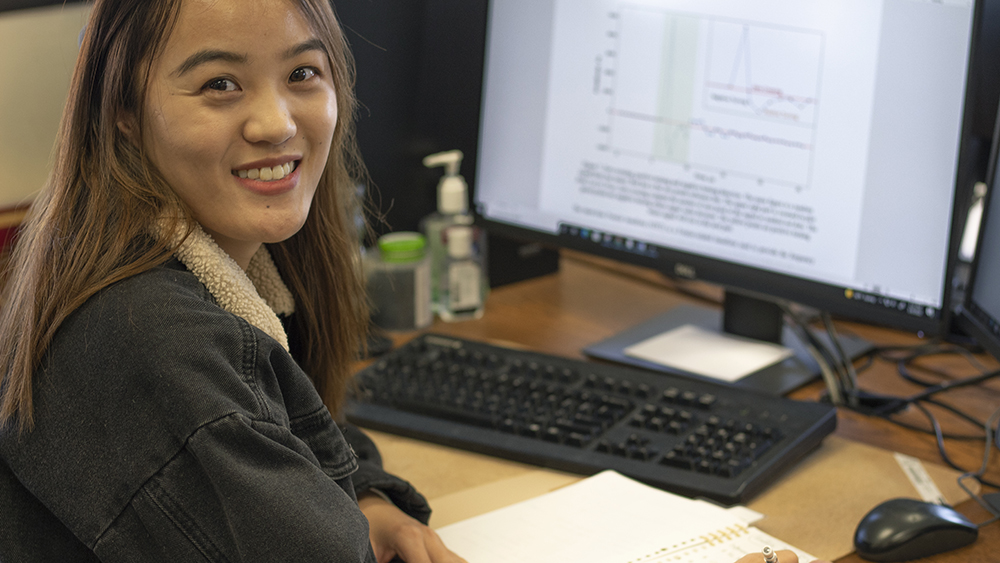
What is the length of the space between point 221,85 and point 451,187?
0.63m

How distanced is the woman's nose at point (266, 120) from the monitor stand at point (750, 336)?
22.9 inches

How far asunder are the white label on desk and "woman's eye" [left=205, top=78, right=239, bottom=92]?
66 centimetres

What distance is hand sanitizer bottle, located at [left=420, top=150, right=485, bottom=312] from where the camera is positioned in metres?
1.28

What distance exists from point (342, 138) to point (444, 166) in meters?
0.56

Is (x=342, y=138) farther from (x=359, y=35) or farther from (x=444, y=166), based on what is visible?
(x=444, y=166)

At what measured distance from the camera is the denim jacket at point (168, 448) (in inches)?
22.9

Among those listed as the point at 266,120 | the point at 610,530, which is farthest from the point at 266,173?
the point at 610,530

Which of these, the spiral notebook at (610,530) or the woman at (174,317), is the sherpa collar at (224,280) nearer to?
the woman at (174,317)

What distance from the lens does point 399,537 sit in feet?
2.55

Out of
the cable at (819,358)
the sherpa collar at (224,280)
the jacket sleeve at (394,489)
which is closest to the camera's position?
the sherpa collar at (224,280)

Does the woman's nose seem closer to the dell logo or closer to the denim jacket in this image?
the denim jacket

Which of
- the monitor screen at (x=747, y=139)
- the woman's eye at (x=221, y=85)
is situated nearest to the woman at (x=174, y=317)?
the woman's eye at (x=221, y=85)

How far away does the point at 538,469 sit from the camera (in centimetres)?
91

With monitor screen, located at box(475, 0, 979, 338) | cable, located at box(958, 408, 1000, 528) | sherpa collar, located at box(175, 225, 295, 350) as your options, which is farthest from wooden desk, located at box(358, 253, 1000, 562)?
sherpa collar, located at box(175, 225, 295, 350)
